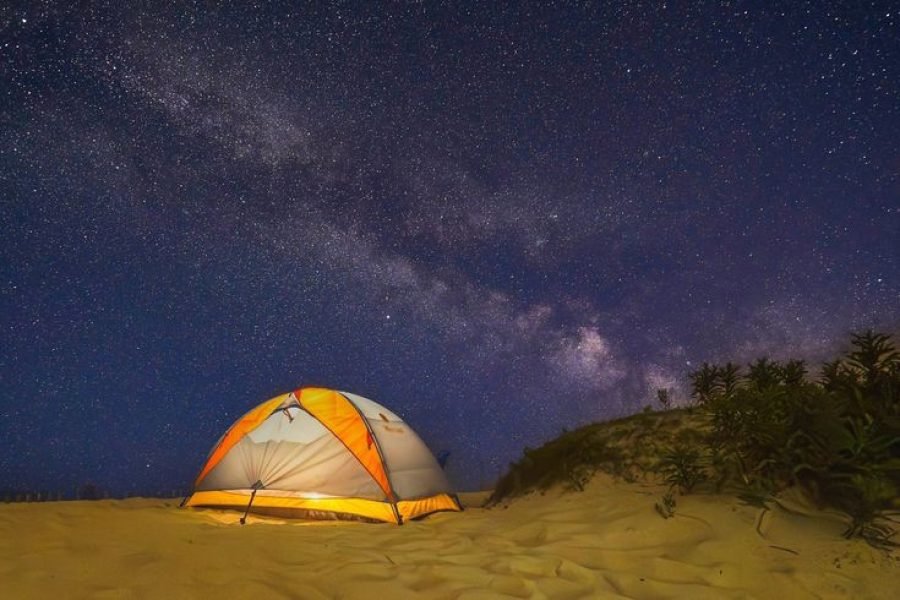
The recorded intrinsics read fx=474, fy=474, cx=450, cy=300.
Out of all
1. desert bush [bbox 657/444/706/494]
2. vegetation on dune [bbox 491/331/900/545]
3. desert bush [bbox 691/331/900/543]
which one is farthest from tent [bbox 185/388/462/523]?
desert bush [bbox 691/331/900/543]

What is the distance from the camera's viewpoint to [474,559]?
13.5 ft

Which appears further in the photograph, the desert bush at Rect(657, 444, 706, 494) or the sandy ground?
the desert bush at Rect(657, 444, 706, 494)

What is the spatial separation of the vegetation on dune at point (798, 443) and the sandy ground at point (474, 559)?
263 millimetres

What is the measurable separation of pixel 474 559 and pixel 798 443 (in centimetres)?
324

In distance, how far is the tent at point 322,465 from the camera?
7.30 meters

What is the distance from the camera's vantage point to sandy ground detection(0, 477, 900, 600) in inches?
121

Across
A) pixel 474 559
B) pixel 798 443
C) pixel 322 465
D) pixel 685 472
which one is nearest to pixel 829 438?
pixel 798 443

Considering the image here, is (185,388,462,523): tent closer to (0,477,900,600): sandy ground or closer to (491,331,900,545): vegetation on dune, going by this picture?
(0,477,900,600): sandy ground

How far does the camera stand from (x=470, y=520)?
662 centimetres

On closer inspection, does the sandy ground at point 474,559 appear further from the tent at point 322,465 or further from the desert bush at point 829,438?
the tent at point 322,465

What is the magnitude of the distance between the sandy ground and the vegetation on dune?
263 mm

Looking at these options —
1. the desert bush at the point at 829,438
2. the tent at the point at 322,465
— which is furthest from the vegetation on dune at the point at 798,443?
the tent at the point at 322,465

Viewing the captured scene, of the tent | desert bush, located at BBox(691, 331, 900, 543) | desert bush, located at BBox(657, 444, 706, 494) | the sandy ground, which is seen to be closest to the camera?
the sandy ground

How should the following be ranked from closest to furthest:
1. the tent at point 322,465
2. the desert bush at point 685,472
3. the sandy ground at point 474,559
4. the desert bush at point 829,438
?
the sandy ground at point 474,559, the desert bush at point 829,438, the desert bush at point 685,472, the tent at point 322,465
